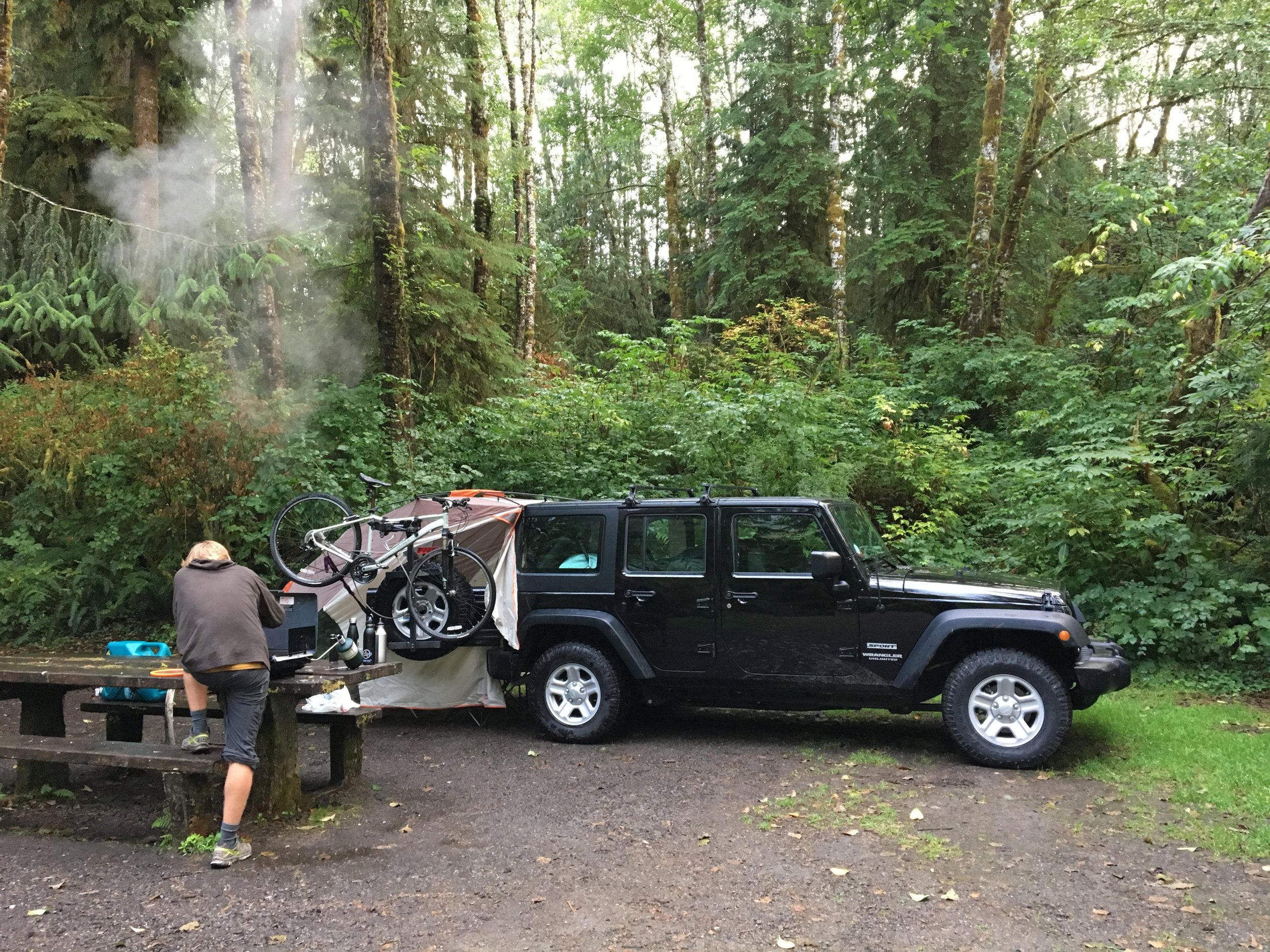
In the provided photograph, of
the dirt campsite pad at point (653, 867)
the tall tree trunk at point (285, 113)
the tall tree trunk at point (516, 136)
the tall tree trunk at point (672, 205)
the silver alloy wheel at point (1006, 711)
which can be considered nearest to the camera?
the dirt campsite pad at point (653, 867)

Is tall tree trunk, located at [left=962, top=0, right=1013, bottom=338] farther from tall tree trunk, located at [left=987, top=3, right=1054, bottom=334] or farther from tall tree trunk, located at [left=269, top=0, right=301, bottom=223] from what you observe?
tall tree trunk, located at [left=269, top=0, right=301, bottom=223]

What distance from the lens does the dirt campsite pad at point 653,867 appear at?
3.84 metres

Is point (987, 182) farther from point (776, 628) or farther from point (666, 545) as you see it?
point (776, 628)

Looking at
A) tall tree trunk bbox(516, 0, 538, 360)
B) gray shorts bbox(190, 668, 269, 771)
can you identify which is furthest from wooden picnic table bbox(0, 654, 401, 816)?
tall tree trunk bbox(516, 0, 538, 360)

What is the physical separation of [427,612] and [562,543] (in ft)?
4.12

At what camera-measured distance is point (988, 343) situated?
15422 mm

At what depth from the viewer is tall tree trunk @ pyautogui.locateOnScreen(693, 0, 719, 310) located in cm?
2095

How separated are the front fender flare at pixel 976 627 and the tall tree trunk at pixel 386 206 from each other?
7864 mm

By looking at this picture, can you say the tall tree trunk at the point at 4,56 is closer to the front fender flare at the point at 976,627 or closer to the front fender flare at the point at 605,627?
the front fender flare at the point at 605,627

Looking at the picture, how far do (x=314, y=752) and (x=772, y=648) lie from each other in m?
3.91

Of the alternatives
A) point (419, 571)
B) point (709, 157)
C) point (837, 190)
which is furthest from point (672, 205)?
point (419, 571)

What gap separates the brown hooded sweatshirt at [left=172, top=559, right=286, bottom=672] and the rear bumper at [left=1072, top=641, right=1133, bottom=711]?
5.35m

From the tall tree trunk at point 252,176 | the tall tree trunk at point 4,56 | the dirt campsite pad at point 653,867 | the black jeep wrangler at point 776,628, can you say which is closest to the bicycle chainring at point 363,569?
the black jeep wrangler at point 776,628

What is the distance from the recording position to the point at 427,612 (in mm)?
7160
